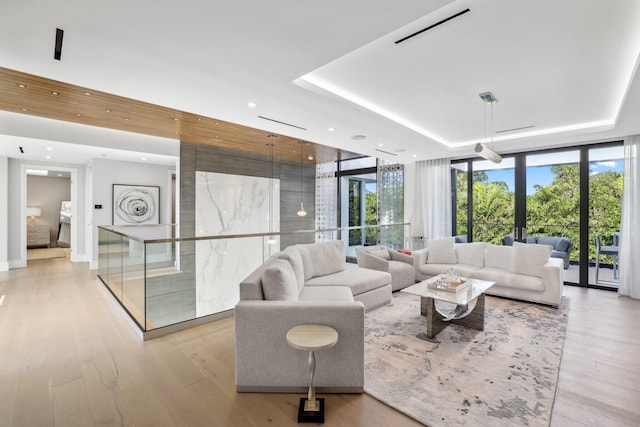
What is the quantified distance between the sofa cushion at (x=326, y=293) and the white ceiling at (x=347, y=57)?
2.18m

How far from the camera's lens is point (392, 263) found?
521 centimetres

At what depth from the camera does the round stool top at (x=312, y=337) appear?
1935 mm

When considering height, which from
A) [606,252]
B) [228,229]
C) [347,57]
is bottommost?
[606,252]

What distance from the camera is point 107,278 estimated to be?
5145mm

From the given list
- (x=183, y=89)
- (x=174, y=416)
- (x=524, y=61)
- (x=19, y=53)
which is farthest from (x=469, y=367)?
(x=19, y=53)

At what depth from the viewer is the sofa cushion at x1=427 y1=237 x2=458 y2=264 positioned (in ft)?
18.2

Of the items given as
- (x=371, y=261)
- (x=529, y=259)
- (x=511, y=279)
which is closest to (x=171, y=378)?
(x=371, y=261)

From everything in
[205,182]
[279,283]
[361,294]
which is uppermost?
[205,182]

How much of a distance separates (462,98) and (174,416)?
426 cm

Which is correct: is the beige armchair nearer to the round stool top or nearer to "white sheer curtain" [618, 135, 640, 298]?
the round stool top

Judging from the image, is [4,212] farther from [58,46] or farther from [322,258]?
[322,258]

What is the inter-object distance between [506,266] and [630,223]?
2131 millimetres

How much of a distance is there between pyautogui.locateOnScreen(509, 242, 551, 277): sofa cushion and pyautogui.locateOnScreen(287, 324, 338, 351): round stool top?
3866 millimetres

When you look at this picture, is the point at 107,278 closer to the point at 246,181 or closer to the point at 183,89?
the point at 246,181
